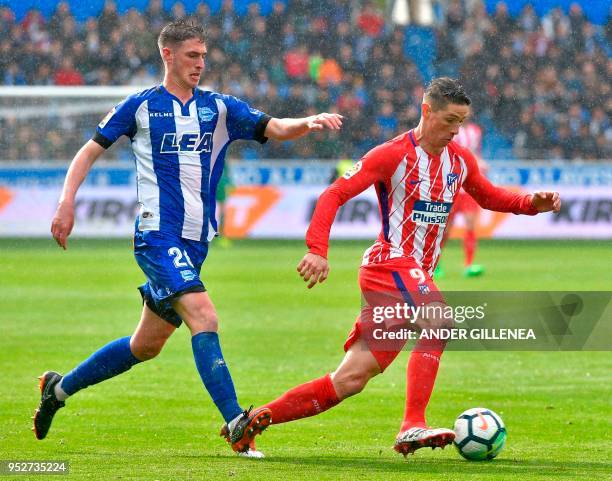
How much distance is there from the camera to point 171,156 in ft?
21.1

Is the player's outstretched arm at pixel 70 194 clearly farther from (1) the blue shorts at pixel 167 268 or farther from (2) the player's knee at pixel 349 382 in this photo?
(2) the player's knee at pixel 349 382

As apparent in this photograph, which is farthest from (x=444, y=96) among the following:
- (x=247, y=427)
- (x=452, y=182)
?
(x=247, y=427)

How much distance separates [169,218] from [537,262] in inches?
507

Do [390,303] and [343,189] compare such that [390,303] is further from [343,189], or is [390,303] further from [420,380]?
[343,189]

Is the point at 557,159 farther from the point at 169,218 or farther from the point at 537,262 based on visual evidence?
the point at 169,218

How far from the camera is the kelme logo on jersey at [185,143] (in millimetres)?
6426

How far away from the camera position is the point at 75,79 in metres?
26.0

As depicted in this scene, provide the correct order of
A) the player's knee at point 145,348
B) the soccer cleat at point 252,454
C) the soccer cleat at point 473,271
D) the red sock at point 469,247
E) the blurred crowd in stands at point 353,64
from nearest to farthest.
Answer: the soccer cleat at point 252,454 < the player's knee at point 145,348 < the soccer cleat at point 473,271 < the red sock at point 469,247 < the blurred crowd in stands at point 353,64

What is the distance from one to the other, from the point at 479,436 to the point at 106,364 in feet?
6.57

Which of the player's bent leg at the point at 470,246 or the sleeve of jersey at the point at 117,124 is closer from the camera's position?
the sleeve of jersey at the point at 117,124

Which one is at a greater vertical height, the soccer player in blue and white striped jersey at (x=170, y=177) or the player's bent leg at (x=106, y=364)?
the soccer player in blue and white striped jersey at (x=170, y=177)

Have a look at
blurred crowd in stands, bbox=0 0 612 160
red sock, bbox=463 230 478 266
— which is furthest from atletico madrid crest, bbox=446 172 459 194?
blurred crowd in stands, bbox=0 0 612 160

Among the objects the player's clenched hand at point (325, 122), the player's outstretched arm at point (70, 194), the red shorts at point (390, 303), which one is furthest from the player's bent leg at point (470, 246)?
the player's outstretched arm at point (70, 194)

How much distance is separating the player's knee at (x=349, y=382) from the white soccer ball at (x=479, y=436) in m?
0.51
